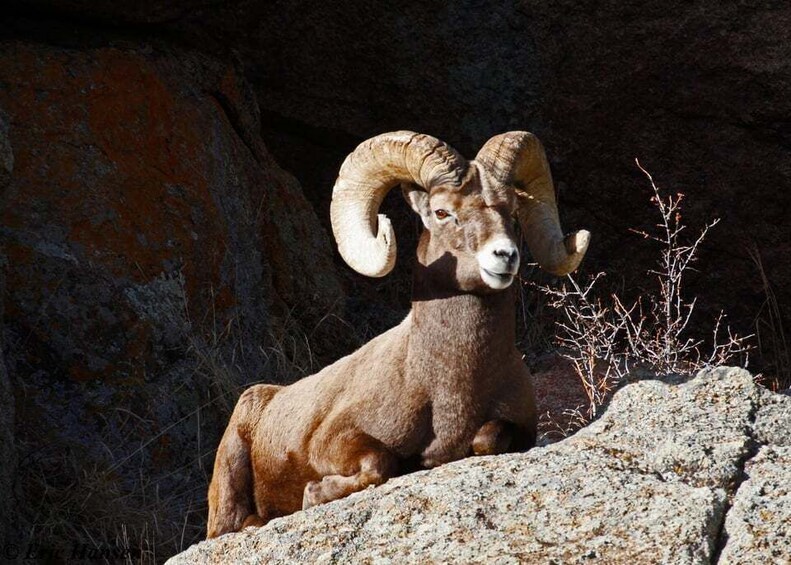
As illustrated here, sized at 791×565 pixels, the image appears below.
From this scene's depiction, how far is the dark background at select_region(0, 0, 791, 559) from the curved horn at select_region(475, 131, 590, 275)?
8.64 feet

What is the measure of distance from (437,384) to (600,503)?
2.01 metres

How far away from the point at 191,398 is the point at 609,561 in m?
5.01

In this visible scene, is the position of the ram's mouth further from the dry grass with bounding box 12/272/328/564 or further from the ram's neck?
the dry grass with bounding box 12/272/328/564

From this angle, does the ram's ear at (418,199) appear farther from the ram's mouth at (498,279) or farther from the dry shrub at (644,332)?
the dry shrub at (644,332)

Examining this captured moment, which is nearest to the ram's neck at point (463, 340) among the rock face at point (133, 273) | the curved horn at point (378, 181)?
the curved horn at point (378, 181)

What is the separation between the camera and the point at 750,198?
1123 cm

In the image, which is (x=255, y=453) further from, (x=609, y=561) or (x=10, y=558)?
(x=609, y=561)

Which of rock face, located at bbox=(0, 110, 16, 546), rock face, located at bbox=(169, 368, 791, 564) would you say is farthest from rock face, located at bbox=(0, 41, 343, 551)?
rock face, located at bbox=(169, 368, 791, 564)

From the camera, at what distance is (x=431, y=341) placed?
7.71 metres

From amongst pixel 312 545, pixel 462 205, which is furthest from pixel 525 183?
pixel 312 545

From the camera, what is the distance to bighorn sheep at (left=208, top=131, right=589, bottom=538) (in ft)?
24.8

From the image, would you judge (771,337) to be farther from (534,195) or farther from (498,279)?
(498,279)

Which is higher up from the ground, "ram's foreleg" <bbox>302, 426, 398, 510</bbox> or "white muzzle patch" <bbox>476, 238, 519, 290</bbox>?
"white muzzle patch" <bbox>476, 238, 519, 290</bbox>

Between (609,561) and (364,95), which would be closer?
(609,561)
